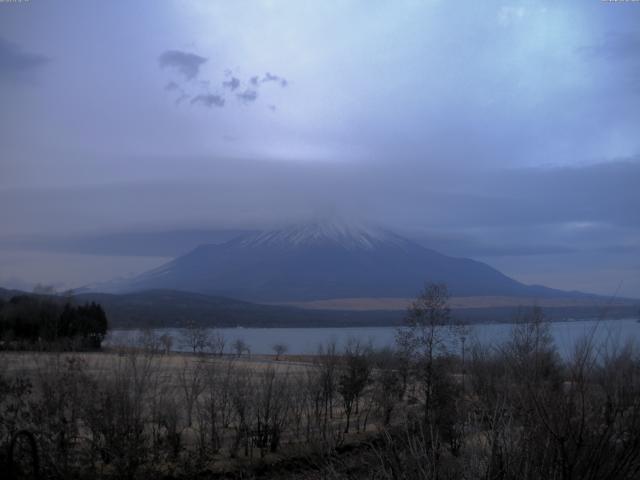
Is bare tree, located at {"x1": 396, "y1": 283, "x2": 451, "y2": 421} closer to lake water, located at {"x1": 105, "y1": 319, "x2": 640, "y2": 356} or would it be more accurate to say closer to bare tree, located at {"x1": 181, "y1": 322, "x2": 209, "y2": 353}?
lake water, located at {"x1": 105, "y1": 319, "x2": 640, "y2": 356}

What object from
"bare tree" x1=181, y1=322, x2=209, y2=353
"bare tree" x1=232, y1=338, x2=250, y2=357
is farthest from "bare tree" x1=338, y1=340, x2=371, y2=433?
"bare tree" x1=181, y1=322, x2=209, y2=353

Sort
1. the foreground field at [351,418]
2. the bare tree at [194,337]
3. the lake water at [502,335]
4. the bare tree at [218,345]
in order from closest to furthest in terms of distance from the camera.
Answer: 1. the foreground field at [351,418]
2. the lake water at [502,335]
3. the bare tree at [218,345]
4. the bare tree at [194,337]

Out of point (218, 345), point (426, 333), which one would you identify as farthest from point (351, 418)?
point (218, 345)

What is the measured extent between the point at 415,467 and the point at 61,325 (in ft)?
178

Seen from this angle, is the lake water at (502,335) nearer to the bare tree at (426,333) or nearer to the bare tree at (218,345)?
the bare tree at (426,333)

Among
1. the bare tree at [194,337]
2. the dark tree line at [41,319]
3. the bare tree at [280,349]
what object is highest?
the dark tree line at [41,319]

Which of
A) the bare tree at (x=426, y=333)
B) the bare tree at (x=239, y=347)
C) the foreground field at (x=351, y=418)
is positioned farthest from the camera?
the bare tree at (x=239, y=347)

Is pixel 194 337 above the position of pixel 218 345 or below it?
below

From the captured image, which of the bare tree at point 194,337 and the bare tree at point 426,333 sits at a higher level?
the bare tree at point 426,333

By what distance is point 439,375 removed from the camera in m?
26.1

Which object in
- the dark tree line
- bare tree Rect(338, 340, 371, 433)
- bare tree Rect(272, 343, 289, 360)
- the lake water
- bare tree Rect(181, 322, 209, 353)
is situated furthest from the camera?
bare tree Rect(272, 343, 289, 360)

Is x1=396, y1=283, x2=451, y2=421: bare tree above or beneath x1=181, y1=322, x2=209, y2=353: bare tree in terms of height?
above

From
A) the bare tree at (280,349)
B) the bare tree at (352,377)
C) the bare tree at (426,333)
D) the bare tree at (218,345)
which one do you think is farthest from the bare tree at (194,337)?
the bare tree at (426,333)

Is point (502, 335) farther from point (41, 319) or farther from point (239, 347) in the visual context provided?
point (41, 319)
